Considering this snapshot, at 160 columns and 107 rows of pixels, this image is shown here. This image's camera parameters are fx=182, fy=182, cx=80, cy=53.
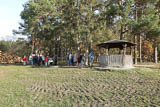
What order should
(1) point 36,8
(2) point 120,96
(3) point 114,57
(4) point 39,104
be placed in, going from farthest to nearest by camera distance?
(1) point 36,8
(3) point 114,57
(2) point 120,96
(4) point 39,104

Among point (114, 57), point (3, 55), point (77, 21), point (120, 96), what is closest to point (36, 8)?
point (77, 21)

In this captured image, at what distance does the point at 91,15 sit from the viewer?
2361 cm

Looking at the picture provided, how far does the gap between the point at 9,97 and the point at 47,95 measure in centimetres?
159

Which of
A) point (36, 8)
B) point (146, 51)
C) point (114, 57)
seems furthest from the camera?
point (146, 51)

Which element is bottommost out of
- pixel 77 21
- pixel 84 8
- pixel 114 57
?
pixel 114 57

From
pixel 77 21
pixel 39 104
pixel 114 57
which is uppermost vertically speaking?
pixel 77 21

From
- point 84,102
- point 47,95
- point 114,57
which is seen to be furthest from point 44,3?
point 84,102

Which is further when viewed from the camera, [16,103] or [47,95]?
[47,95]

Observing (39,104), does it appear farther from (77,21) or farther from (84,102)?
(77,21)

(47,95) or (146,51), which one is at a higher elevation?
(146,51)

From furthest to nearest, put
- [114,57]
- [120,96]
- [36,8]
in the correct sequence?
[36,8]
[114,57]
[120,96]

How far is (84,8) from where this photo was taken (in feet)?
77.8

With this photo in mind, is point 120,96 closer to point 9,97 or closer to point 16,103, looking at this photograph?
point 16,103

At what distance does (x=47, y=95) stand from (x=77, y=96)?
1395 millimetres
